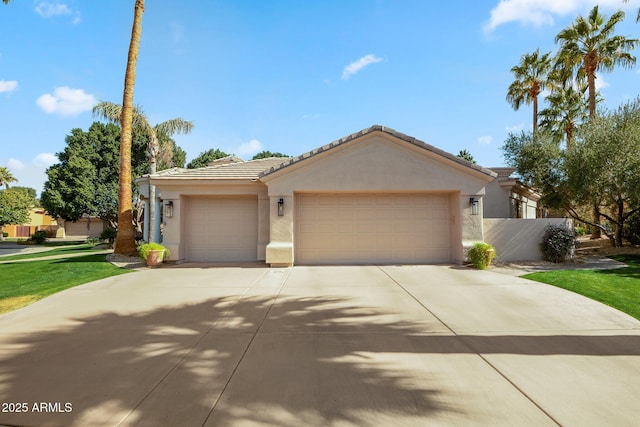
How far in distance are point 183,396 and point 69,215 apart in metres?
33.2

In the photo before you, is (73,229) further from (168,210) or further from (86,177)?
(168,210)

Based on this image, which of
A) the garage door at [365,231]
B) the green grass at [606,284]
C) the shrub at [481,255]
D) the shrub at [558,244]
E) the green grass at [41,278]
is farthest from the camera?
the garage door at [365,231]

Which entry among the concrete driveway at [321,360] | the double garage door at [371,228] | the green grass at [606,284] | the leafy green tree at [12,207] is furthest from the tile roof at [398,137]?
the leafy green tree at [12,207]

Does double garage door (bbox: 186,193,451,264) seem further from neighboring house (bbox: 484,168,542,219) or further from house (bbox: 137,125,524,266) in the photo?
neighboring house (bbox: 484,168,542,219)

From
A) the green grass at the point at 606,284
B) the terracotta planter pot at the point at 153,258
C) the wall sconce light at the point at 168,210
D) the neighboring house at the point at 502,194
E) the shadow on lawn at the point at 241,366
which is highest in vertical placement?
the neighboring house at the point at 502,194

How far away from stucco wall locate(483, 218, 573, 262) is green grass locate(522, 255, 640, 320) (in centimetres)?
232

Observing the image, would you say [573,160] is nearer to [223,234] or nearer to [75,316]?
[223,234]

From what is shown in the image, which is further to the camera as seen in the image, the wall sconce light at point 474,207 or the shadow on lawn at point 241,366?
the wall sconce light at point 474,207

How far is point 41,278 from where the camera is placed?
1058 cm

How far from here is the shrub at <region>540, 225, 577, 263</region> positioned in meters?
11.6

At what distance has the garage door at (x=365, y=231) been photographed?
12.1 metres

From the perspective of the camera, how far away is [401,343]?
15.4 feet

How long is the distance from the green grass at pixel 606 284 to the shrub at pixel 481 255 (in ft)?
4.48

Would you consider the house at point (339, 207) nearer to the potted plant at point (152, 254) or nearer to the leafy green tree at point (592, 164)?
the potted plant at point (152, 254)
